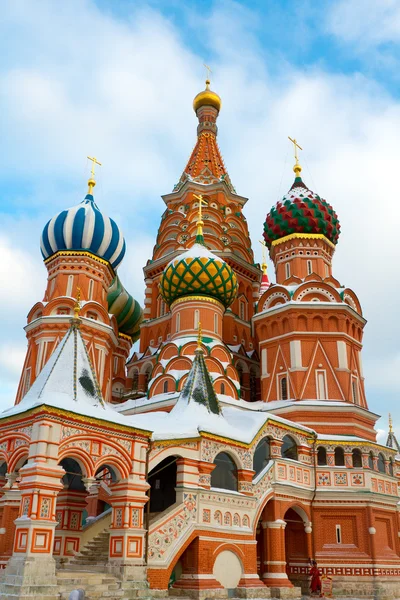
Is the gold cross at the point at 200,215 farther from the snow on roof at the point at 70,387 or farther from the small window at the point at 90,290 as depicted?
the snow on roof at the point at 70,387

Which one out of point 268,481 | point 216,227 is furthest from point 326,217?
point 268,481

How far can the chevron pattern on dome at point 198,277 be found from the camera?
59.1 ft

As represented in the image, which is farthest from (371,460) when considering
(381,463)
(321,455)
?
(321,455)

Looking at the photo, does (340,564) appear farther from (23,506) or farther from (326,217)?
(326,217)

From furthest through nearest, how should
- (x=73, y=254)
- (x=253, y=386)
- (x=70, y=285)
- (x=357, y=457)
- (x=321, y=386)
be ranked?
(x=73, y=254) < (x=253, y=386) < (x=70, y=285) < (x=321, y=386) < (x=357, y=457)

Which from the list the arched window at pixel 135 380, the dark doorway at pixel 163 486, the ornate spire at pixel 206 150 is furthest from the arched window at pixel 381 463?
the ornate spire at pixel 206 150

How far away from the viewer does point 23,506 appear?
8.67 m

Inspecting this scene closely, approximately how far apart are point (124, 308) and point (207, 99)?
10.8m

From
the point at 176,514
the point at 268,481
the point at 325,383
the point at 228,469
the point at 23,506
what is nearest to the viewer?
the point at 23,506

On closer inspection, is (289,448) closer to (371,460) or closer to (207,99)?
(371,460)

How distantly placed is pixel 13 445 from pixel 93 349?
973 centimetres

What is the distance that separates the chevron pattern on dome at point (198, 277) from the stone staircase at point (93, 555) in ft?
27.4

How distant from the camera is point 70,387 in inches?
399

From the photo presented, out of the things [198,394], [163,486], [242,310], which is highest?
[242,310]
